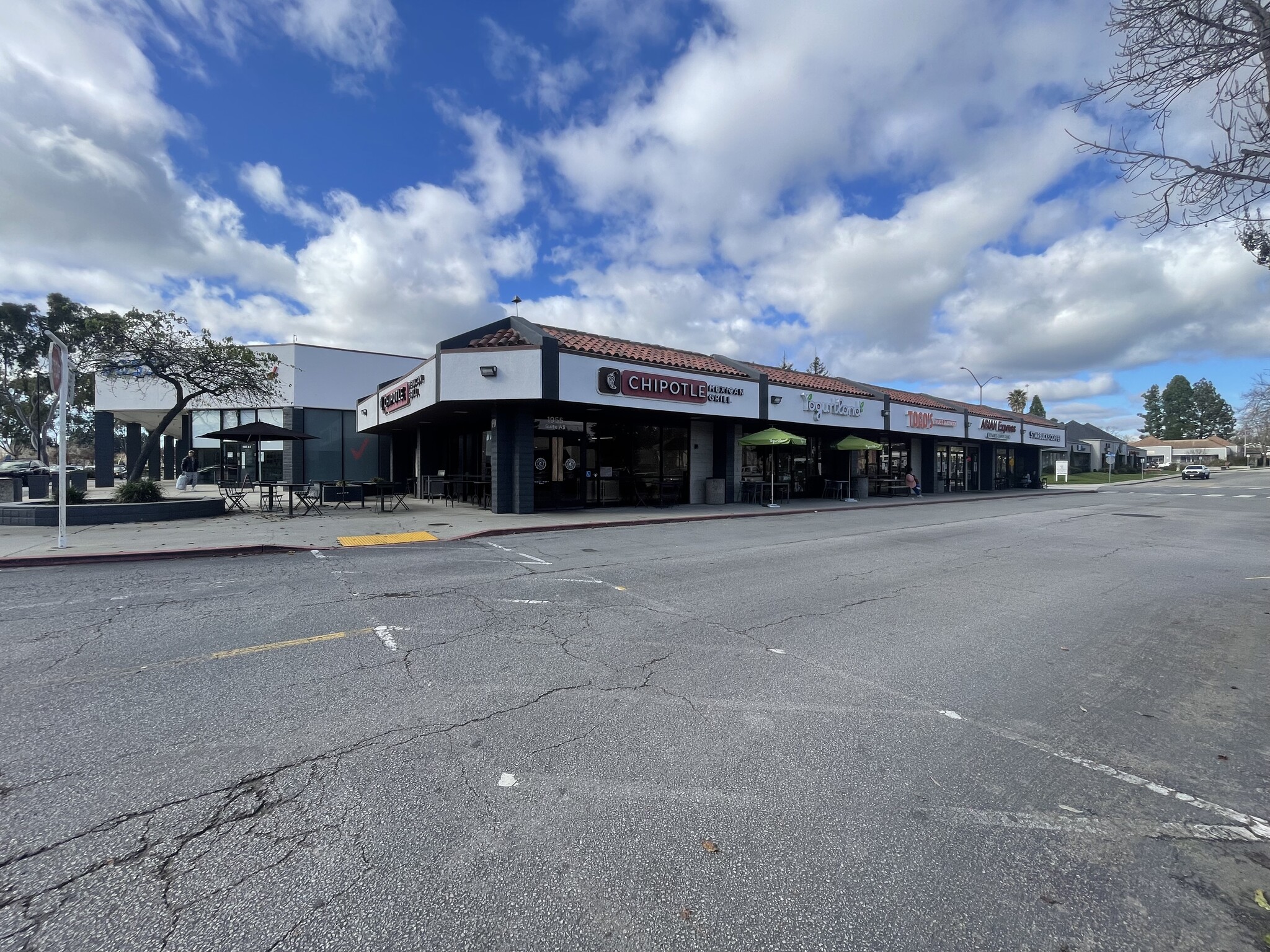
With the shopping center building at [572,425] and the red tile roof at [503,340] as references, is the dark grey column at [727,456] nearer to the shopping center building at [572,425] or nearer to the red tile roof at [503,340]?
the shopping center building at [572,425]

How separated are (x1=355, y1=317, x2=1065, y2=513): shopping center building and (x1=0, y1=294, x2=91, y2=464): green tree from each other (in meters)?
19.4

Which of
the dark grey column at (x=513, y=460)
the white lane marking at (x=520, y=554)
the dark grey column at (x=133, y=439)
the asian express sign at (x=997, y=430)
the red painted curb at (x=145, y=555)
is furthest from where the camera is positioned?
the dark grey column at (x=133, y=439)

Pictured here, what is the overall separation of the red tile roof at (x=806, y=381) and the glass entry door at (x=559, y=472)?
739 cm

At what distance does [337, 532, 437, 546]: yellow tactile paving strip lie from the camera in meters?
10.9

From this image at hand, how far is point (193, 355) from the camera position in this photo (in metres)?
16.4

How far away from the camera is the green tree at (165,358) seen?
15133 millimetres

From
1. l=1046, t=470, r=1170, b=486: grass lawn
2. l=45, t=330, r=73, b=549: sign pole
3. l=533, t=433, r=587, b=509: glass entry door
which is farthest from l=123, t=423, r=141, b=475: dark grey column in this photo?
l=1046, t=470, r=1170, b=486: grass lawn

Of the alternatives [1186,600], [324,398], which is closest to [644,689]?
[1186,600]

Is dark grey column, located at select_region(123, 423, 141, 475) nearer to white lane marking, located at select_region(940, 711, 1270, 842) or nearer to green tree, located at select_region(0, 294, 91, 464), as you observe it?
green tree, located at select_region(0, 294, 91, 464)

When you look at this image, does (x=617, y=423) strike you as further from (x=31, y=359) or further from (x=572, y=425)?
(x=31, y=359)

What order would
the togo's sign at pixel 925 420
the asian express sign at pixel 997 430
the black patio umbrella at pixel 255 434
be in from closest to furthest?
the black patio umbrella at pixel 255 434 < the togo's sign at pixel 925 420 < the asian express sign at pixel 997 430

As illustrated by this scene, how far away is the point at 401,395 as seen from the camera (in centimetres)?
1902

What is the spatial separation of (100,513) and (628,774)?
1549cm

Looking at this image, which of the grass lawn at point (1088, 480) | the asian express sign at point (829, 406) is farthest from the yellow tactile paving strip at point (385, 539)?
the grass lawn at point (1088, 480)
